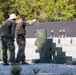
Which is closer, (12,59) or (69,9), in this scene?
(12,59)


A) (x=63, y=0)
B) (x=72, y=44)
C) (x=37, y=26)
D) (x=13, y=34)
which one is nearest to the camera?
(x=13, y=34)

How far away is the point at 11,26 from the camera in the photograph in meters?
13.6

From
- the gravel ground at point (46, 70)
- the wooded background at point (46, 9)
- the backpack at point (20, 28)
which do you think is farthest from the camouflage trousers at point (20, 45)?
the wooded background at point (46, 9)

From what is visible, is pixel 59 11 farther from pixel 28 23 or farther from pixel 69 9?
pixel 28 23

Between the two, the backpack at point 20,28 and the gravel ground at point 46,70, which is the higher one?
the backpack at point 20,28

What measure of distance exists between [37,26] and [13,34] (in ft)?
96.3

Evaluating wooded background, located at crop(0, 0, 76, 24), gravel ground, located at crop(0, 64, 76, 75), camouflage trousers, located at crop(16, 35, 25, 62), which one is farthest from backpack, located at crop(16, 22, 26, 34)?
wooded background, located at crop(0, 0, 76, 24)

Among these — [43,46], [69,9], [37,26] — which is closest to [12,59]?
[43,46]

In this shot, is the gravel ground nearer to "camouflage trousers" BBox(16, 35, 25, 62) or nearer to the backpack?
"camouflage trousers" BBox(16, 35, 25, 62)

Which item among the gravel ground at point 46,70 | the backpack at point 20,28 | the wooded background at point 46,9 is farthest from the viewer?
the wooded background at point 46,9

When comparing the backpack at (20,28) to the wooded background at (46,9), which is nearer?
the backpack at (20,28)

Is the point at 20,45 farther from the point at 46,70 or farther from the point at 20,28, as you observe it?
the point at 46,70

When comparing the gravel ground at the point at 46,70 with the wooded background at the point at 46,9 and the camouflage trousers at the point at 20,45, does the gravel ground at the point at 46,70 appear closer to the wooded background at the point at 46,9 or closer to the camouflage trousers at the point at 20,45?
the camouflage trousers at the point at 20,45

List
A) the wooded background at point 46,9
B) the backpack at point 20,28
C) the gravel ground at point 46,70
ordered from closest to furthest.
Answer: the gravel ground at point 46,70 < the backpack at point 20,28 < the wooded background at point 46,9
